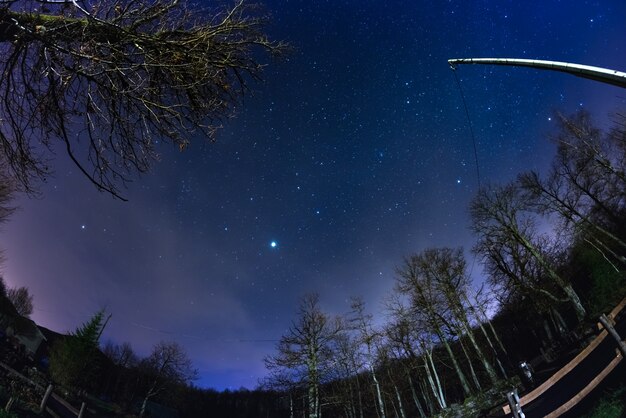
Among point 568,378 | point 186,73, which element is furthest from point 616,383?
point 186,73

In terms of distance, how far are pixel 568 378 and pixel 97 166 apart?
18565 mm

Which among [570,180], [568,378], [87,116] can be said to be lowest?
[568,378]

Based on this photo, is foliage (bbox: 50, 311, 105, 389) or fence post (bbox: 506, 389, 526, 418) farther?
foliage (bbox: 50, 311, 105, 389)

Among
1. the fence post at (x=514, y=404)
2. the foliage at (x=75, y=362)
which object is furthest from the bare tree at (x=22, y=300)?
the fence post at (x=514, y=404)

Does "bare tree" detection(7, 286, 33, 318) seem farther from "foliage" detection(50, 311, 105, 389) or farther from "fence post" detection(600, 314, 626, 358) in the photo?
"fence post" detection(600, 314, 626, 358)

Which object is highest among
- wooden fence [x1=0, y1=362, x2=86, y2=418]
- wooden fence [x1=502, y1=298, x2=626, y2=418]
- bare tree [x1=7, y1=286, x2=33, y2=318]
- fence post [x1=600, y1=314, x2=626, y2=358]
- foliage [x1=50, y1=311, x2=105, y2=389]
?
bare tree [x1=7, y1=286, x2=33, y2=318]

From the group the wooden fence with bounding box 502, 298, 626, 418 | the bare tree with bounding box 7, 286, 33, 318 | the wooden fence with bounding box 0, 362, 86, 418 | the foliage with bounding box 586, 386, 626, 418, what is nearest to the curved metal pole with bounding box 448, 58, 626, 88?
the foliage with bounding box 586, 386, 626, 418

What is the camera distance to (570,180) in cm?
2478

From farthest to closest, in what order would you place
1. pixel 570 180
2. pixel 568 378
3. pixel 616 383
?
pixel 570 180
pixel 568 378
pixel 616 383

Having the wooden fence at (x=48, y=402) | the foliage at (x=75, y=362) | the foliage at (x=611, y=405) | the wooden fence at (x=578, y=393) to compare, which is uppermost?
the foliage at (x=75, y=362)

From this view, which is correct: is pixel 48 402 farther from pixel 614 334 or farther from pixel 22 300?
pixel 22 300

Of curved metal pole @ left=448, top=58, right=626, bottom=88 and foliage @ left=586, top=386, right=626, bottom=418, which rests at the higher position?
curved metal pole @ left=448, top=58, right=626, bottom=88

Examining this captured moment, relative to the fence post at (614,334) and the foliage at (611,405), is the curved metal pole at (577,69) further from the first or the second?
the fence post at (614,334)

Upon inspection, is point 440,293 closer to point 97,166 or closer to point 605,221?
point 605,221
